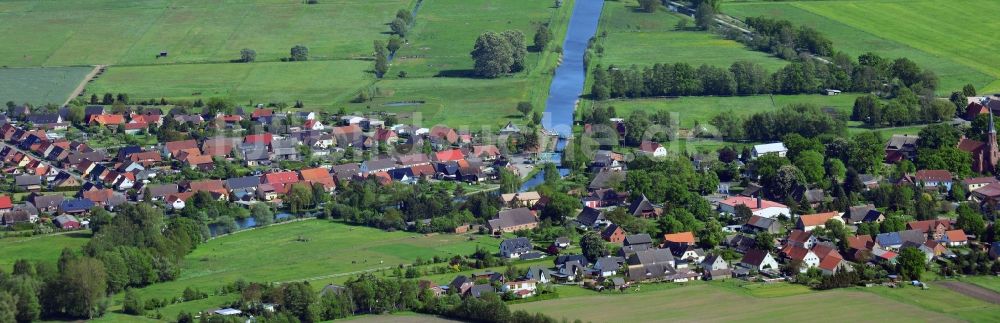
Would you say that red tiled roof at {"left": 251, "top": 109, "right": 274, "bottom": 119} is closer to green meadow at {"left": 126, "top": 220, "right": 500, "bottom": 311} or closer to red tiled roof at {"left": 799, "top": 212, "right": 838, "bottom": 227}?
green meadow at {"left": 126, "top": 220, "right": 500, "bottom": 311}

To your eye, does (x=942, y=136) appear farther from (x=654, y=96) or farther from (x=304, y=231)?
(x=304, y=231)

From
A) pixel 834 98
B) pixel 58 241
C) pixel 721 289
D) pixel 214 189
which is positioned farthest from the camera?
pixel 834 98

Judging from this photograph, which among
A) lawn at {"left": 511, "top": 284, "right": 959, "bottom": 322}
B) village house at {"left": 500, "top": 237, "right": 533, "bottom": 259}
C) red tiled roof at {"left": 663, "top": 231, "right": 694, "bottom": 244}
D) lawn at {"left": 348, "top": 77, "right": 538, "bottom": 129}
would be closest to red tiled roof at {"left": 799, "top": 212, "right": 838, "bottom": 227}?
red tiled roof at {"left": 663, "top": 231, "right": 694, "bottom": 244}

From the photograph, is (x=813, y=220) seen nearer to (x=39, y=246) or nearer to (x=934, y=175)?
(x=934, y=175)

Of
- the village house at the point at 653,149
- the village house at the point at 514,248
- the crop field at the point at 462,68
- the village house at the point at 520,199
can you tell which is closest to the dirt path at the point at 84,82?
the crop field at the point at 462,68

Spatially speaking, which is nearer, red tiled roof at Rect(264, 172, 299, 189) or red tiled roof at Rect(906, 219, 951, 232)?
red tiled roof at Rect(906, 219, 951, 232)

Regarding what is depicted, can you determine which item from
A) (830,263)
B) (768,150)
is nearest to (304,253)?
(830,263)

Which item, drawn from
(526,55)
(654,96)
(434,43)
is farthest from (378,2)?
(654,96)
